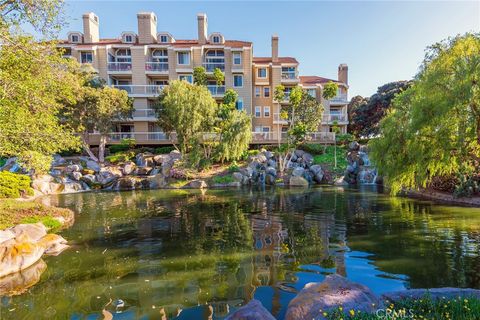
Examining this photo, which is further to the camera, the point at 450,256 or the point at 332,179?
the point at 332,179

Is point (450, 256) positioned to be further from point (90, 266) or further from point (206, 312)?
point (90, 266)

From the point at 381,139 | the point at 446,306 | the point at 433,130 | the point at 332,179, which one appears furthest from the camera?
the point at 332,179

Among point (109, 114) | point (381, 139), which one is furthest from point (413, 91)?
point (109, 114)

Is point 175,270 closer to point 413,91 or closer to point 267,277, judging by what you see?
point 267,277

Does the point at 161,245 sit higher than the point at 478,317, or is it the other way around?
the point at 478,317

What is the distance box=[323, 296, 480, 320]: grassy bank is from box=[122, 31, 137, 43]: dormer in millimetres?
46219

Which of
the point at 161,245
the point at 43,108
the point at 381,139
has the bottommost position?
the point at 161,245

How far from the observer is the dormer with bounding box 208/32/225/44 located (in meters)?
42.4

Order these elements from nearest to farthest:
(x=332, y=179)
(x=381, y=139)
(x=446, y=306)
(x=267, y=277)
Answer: (x=446, y=306) → (x=267, y=277) → (x=381, y=139) → (x=332, y=179)

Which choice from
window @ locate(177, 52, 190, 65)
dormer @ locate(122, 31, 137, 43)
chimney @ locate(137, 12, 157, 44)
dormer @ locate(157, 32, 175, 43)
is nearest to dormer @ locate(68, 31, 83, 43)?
dormer @ locate(122, 31, 137, 43)

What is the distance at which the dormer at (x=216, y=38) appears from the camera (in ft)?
139

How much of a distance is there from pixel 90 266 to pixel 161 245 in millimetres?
2671

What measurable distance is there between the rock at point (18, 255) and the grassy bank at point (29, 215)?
277 centimetres

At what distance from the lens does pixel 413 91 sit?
667 inches
